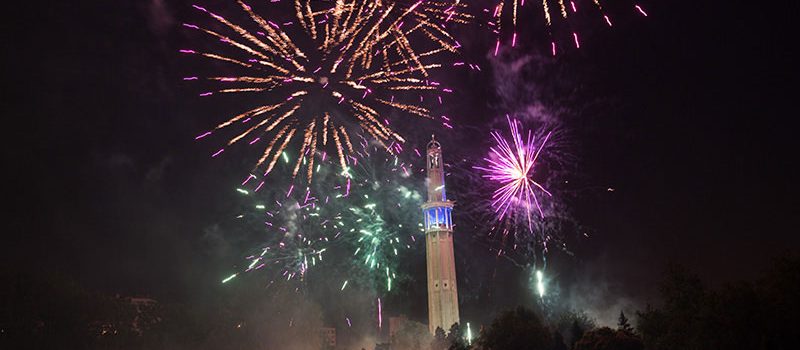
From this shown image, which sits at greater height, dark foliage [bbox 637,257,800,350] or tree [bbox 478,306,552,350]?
tree [bbox 478,306,552,350]

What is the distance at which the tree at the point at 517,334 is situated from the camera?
5428cm

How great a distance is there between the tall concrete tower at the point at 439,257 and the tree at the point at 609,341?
41.3 meters

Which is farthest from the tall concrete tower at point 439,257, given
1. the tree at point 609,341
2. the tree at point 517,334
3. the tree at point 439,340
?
the tree at point 609,341

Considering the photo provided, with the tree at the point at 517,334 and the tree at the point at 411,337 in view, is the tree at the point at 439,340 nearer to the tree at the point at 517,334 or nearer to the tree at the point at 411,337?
the tree at the point at 411,337

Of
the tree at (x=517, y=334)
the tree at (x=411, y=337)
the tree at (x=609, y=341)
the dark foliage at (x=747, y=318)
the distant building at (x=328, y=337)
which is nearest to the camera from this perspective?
the dark foliage at (x=747, y=318)

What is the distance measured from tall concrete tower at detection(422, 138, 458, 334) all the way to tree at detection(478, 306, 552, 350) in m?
25.4

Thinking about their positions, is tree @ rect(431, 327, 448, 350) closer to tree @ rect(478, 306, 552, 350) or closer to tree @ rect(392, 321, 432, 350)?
tree @ rect(392, 321, 432, 350)

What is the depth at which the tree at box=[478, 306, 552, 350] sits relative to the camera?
2137 inches

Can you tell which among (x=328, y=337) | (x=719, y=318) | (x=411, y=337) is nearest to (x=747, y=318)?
(x=719, y=318)

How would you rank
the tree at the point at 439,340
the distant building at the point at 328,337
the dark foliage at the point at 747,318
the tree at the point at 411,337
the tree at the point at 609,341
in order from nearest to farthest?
the dark foliage at the point at 747,318 < the tree at the point at 609,341 < the tree at the point at 439,340 < the tree at the point at 411,337 < the distant building at the point at 328,337

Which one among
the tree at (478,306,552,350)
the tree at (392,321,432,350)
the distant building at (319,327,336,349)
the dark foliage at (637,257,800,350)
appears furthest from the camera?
the distant building at (319,327,336,349)

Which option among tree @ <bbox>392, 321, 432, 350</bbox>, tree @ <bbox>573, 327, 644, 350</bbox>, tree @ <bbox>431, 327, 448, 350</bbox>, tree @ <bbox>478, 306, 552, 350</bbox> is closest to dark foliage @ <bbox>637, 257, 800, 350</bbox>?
tree @ <bbox>573, 327, 644, 350</bbox>

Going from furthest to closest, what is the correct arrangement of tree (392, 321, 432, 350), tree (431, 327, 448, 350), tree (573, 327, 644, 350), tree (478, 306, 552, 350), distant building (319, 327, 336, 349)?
1. distant building (319, 327, 336, 349)
2. tree (392, 321, 432, 350)
3. tree (431, 327, 448, 350)
4. tree (478, 306, 552, 350)
5. tree (573, 327, 644, 350)

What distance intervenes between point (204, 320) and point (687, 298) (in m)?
59.6
